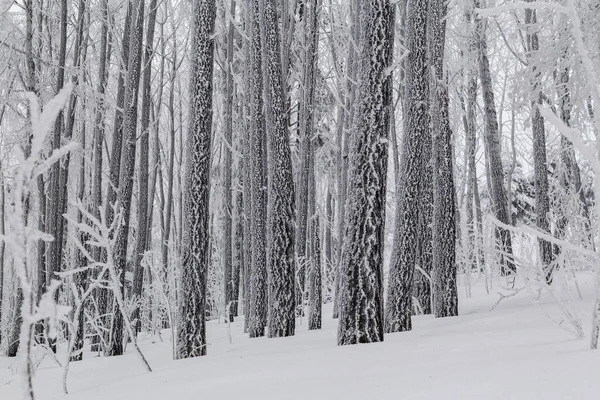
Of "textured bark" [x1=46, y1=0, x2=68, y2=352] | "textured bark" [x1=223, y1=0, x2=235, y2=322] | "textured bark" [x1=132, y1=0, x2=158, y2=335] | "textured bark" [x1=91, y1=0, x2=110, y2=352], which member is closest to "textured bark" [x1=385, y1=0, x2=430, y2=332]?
"textured bark" [x1=91, y1=0, x2=110, y2=352]

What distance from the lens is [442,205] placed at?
23.5ft

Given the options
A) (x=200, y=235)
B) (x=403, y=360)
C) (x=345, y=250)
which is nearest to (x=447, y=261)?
(x=345, y=250)

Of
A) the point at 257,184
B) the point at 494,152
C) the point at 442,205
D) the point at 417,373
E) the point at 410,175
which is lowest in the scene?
the point at 417,373

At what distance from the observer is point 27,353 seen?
1563mm

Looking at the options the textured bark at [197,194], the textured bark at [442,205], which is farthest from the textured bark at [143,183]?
the textured bark at [442,205]

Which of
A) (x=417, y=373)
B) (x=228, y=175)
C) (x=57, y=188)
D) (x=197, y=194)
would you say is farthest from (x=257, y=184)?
(x=228, y=175)

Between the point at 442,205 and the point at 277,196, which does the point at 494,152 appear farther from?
the point at 277,196

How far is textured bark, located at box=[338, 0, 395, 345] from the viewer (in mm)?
4773

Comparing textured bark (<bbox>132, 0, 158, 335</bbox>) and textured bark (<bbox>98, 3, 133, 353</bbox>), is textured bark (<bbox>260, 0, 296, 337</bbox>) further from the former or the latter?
textured bark (<bbox>132, 0, 158, 335</bbox>)

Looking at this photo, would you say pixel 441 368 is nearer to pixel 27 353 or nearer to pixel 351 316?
pixel 27 353

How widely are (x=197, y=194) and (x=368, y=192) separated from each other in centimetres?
217

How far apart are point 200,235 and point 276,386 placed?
11.4 feet

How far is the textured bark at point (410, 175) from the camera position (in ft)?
20.7

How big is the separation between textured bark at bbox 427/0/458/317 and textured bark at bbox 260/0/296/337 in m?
1.92
